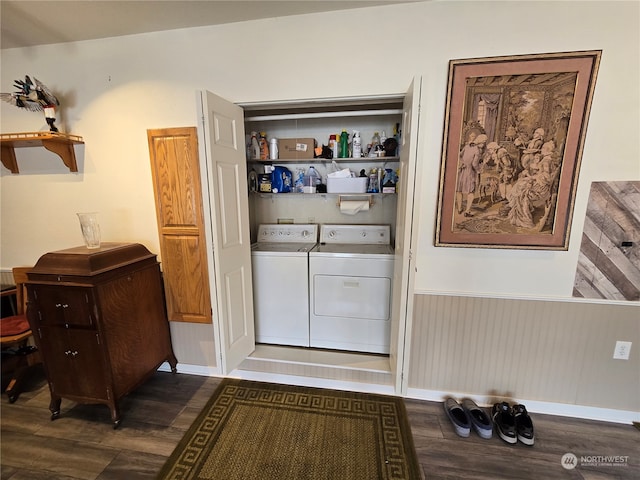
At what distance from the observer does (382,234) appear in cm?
Result: 232

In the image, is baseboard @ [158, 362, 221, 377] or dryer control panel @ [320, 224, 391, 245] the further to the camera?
dryer control panel @ [320, 224, 391, 245]

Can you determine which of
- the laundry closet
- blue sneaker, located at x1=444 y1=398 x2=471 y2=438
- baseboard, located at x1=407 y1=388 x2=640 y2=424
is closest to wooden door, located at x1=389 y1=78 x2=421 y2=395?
the laundry closet

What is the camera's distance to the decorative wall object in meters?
1.41

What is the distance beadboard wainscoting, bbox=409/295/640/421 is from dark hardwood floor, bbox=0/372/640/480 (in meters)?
0.15

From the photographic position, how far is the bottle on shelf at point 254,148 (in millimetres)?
2221

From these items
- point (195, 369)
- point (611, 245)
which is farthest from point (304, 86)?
point (195, 369)

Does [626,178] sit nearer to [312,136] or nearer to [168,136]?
[312,136]

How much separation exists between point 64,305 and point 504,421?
8.85 feet

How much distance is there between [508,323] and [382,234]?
1.10 metres

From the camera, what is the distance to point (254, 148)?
222cm

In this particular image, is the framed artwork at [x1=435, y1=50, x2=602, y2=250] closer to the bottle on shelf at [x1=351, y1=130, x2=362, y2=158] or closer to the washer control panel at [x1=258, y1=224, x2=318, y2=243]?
the bottle on shelf at [x1=351, y1=130, x2=362, y2=158]

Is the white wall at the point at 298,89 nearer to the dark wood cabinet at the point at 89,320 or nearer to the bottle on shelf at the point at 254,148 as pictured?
the dark wood cabinet at the point at 89,320

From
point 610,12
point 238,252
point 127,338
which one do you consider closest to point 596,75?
point 610,12

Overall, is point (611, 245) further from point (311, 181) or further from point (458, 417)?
point (311, 181)
